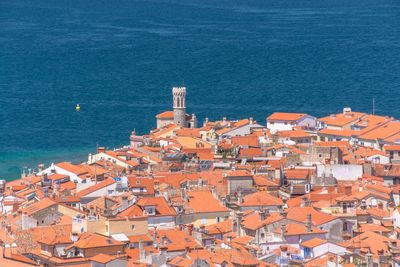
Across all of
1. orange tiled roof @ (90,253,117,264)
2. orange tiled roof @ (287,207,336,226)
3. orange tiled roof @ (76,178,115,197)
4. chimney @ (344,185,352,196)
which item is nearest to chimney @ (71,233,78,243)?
orange tiled roof @ (90,253,117,264)

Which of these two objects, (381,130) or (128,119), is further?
(128,119)

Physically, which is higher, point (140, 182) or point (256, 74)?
point (256, 74)

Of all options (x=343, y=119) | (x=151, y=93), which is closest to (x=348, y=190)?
(x=343, y=119)

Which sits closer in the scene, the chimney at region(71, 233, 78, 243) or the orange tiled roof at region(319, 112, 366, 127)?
the chimney at region(71, 233, 78, 243)

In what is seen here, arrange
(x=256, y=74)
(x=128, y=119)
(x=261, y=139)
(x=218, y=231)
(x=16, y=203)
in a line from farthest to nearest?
(x=256, y=74)
(x=128, y=119)
(x=261, y=139)
(x=16, y=203)
(x=218, y=231)

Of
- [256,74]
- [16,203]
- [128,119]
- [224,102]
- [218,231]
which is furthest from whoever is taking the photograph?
[256,74]

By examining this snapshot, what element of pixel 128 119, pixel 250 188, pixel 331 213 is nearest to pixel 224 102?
pixel 128 119

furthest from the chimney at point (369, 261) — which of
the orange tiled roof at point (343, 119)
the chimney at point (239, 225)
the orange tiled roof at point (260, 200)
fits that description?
the orange tiled roof at point (343, 119)

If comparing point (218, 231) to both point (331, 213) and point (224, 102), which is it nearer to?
point (331, 213)

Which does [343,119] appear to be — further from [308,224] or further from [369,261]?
[369,261]

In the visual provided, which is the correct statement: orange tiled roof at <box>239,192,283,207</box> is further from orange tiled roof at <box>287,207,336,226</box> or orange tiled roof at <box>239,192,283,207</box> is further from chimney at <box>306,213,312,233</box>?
chimney at <box>306,213,312,233</box>
